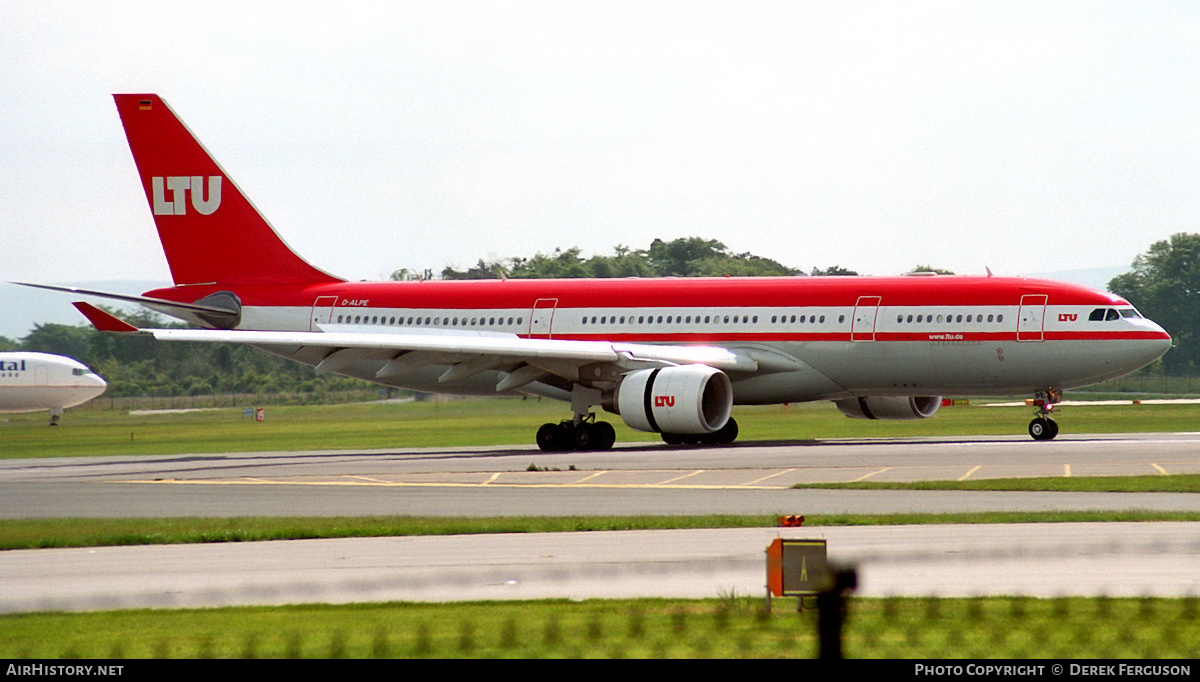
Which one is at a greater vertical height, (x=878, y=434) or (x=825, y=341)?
(x=825, y=341)

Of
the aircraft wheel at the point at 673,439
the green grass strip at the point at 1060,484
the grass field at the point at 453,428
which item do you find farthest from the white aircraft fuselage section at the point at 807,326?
the green grass strip at the point at 1060,484

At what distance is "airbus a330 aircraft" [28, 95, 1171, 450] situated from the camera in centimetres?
3391

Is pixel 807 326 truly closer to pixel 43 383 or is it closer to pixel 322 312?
pixel 322 312

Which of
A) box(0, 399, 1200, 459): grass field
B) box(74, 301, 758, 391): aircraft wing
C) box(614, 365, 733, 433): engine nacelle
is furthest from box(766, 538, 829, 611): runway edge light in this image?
box(0, 399, 1200, 459): grass field

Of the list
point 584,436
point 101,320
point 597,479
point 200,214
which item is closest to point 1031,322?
point 584,436

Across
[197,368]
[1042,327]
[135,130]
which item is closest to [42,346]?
[197,368]

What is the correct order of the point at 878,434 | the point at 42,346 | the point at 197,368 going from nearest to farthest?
the point at 878,434, the point at 197,368, the point at 42,346

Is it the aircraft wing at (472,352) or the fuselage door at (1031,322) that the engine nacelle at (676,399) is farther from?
the fuselage door at (1031,322)

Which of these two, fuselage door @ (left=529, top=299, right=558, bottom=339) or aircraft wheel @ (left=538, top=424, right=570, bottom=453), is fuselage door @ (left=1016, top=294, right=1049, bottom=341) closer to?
aircraft wheel @ (left=538, top=424, right=570, bottom=453)

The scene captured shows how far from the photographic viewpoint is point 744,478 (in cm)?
2477

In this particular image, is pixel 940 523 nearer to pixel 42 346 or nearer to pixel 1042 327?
pixel 1042 327

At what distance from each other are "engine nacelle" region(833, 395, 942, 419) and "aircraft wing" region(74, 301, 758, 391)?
4804 mm

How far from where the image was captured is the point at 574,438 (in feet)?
119

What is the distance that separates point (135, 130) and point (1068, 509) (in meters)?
32.4
